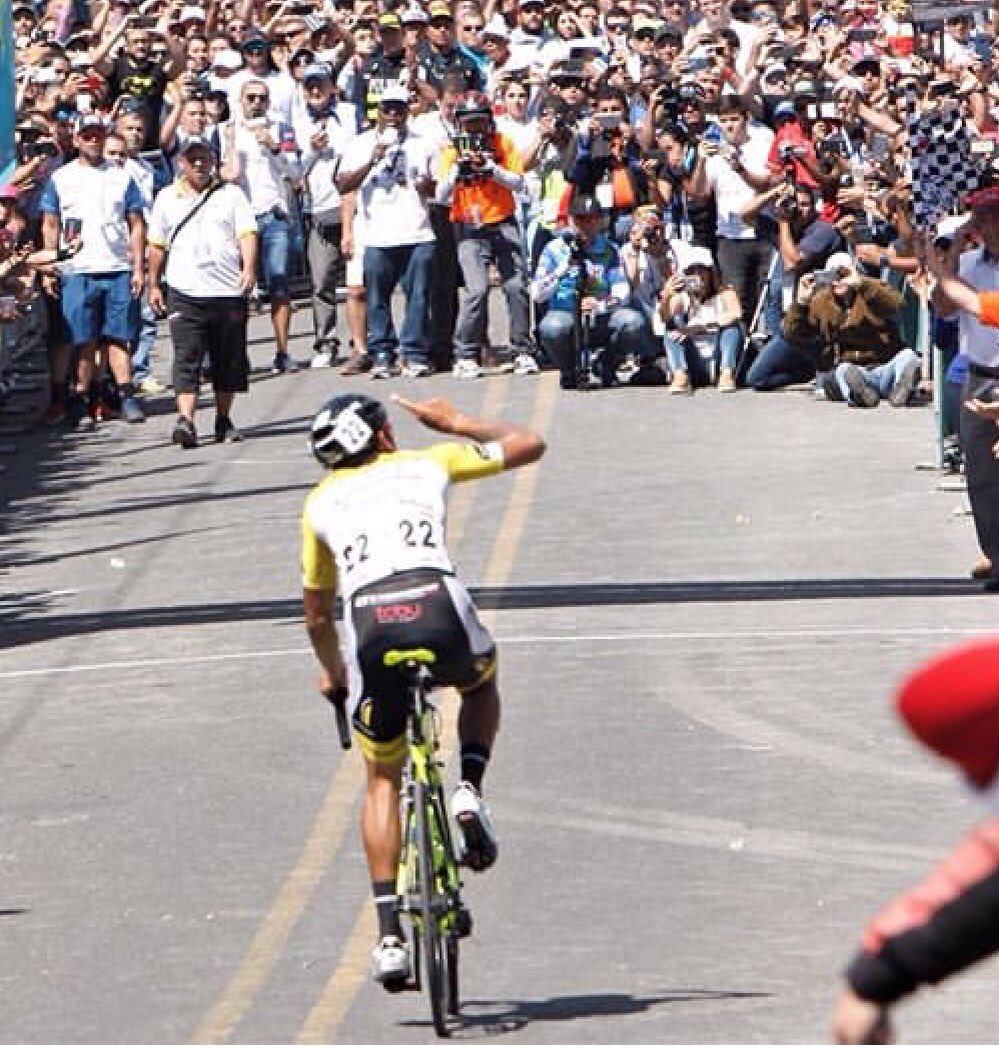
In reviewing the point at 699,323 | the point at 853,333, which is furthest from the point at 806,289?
the point at 699,323

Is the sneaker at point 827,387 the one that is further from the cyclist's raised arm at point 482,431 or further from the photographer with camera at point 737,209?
the cyclist's raised arm at point 482,431

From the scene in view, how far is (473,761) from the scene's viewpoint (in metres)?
9.92

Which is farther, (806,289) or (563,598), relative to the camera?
(806,289)

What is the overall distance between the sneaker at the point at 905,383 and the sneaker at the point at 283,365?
511 centimetres

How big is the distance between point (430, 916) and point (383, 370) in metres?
16.7

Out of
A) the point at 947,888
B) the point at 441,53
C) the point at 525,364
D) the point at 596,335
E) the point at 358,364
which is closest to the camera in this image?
the point at 947,888

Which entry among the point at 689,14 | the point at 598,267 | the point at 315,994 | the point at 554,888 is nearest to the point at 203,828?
the point at 554,888

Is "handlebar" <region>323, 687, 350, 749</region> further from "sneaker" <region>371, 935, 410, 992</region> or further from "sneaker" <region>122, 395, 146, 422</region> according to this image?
"sneaker" <region>122, 395, 146, 422</region>

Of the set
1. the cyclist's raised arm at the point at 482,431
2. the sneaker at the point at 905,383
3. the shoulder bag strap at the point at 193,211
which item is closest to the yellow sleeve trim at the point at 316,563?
the cyclist's raised arm at the point at 482,431

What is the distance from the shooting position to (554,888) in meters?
11.4

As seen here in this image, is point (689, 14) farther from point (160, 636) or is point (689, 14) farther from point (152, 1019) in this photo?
point (152, 1019)

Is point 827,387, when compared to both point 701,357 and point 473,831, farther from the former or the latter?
point 473,831

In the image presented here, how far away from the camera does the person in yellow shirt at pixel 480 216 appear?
25266mm

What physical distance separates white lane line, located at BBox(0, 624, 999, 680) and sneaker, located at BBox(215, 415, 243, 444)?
7.31 metres
